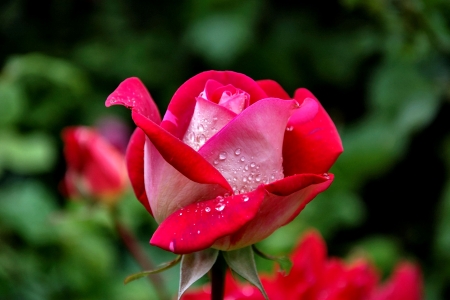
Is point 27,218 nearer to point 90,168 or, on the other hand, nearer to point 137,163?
point 90,168

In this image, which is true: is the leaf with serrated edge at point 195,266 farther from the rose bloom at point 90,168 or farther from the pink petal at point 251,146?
the rose bloom at point 90,168

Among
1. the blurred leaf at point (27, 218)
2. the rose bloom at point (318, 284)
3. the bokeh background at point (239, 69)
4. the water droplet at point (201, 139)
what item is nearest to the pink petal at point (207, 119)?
the water droplet at point (201, 139)

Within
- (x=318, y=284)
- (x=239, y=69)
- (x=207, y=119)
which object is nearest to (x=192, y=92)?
(x=207, y=119)

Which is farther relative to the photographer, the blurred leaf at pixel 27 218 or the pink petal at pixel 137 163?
the blurred leaf at pixel 27 218

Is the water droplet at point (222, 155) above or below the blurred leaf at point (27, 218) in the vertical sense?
above

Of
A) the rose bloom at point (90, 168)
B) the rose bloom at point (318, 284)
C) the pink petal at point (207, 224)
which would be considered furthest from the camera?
the rose bloom at point (90, 168)

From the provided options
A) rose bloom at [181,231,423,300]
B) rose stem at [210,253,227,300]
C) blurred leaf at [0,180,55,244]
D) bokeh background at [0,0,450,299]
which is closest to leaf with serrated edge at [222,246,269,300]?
rose stem at [210,253,227,300]

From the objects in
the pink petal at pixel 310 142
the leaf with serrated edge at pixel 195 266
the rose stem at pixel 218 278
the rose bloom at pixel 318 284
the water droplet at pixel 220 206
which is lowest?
the rose bloom at pixel 318 284

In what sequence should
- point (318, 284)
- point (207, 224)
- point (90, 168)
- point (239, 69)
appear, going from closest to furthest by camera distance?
1. point (207, 224)
2. point (318, 284)
3. point (90, 168)
4. point (239, 69)

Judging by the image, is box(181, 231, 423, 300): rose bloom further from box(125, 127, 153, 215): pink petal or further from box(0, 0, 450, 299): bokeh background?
box(0, 0, 450, 299): bokeh background

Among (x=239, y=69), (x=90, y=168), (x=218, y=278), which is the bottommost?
(x=239, y=69)
